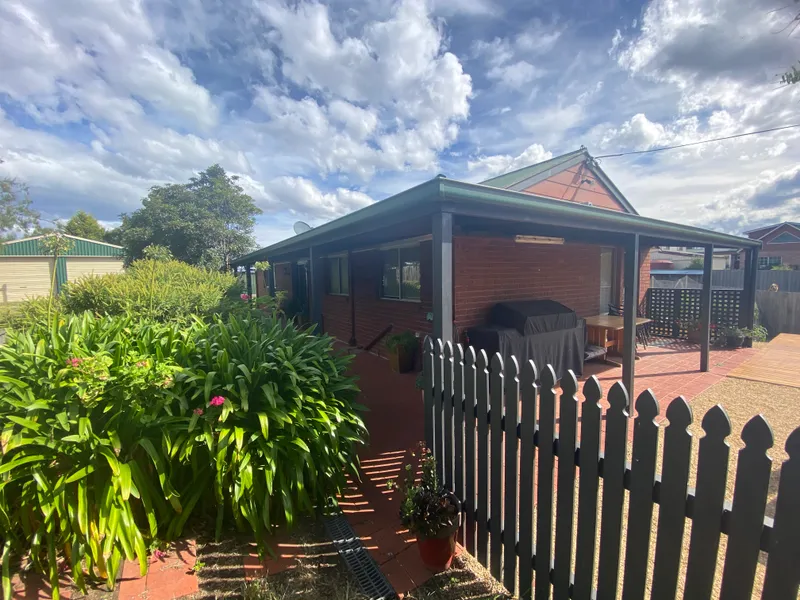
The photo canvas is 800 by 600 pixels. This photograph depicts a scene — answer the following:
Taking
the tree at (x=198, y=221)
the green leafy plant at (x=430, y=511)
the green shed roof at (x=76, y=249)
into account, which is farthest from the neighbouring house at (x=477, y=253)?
the green shed roof at (x=76, y=249)

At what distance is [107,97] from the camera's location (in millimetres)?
6617

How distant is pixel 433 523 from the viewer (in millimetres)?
1984

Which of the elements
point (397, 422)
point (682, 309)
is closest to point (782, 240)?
point (682, 309)

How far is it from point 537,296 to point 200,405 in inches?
250

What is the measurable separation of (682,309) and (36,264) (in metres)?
41.3

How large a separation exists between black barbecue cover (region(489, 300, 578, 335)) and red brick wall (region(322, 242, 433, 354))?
1.27 metres

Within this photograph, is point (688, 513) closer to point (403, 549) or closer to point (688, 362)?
point (403, 549)

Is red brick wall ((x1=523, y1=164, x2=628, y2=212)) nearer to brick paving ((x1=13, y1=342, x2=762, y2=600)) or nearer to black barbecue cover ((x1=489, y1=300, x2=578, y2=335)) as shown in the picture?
black barbecue cover ((x1=489, y1=300, x2=578, y2=335))

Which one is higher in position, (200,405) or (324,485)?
(200,405)

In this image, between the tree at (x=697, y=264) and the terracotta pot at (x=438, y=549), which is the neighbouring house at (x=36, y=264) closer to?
the terracotta pot at (x=438, y=549)

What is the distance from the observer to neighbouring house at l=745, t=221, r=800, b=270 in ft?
91.4

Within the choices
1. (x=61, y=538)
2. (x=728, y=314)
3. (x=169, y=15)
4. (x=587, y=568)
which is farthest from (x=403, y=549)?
(x=728, y=314)

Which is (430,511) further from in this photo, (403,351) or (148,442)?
(403,351)

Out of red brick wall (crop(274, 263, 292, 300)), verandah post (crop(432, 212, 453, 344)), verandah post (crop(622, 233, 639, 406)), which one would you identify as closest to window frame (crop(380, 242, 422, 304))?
verandah post (crop(622, 233, 639, 406))
